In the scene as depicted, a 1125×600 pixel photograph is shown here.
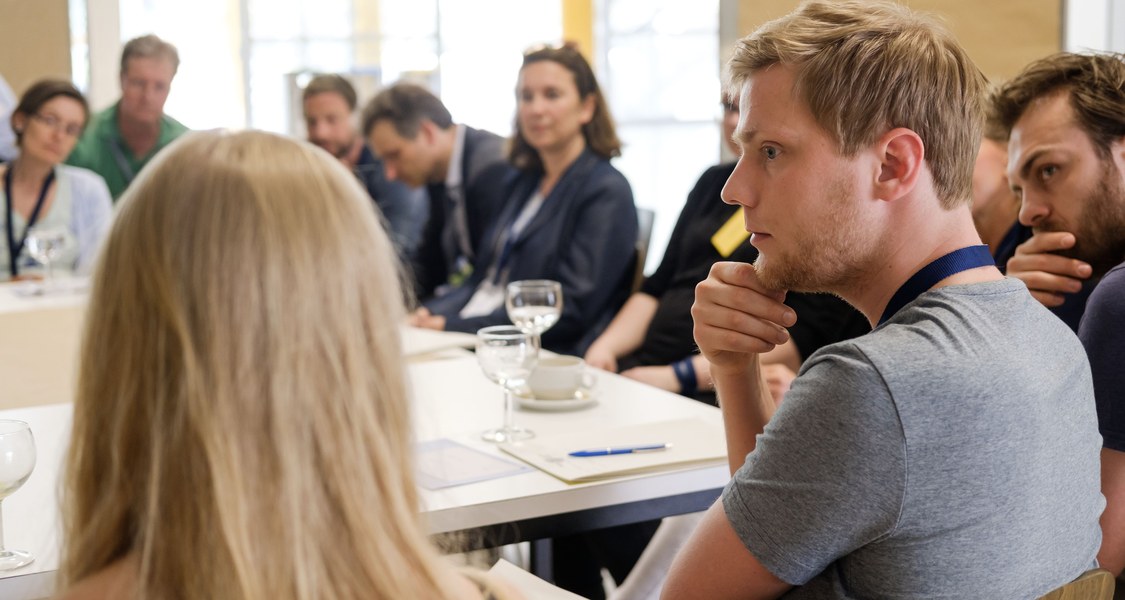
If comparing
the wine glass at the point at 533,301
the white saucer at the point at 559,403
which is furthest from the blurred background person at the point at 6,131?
the white saucer at the point at 559,403

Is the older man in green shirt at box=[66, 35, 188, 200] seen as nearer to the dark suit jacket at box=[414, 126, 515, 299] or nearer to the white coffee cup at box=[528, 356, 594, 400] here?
the dark suit jacket at box=[414, 126, 515, 299]

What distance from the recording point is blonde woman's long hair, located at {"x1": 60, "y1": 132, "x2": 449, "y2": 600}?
0.75 meters

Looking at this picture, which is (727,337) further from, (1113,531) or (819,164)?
(1113,531)

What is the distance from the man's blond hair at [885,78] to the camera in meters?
1.18

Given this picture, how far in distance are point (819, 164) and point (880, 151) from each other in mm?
66

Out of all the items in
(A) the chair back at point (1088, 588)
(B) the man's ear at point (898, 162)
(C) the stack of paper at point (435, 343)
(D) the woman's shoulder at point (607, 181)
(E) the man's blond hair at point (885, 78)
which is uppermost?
(E) the man's blond hair at point (885, 78)

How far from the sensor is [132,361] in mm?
763

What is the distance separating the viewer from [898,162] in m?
1.18

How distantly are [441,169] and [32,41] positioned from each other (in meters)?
3.68

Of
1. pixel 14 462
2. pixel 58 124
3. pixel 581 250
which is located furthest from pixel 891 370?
pixel 58 124

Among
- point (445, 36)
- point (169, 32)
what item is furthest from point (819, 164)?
point (169, 32)

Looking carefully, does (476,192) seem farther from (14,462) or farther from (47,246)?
(14,462)

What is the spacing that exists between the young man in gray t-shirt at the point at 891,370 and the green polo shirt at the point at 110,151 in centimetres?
478

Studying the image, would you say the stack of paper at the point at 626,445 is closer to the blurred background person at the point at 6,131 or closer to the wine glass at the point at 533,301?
the wine glass at the point at 533,301
